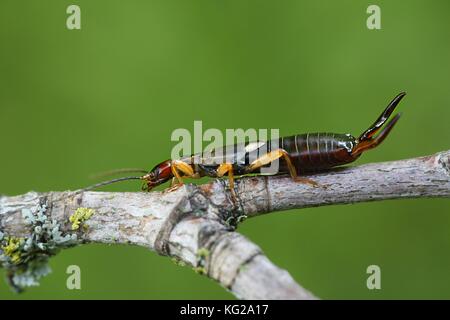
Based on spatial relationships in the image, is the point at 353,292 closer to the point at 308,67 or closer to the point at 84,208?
the point at 308,67

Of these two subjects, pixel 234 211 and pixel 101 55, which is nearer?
pixel 234 211

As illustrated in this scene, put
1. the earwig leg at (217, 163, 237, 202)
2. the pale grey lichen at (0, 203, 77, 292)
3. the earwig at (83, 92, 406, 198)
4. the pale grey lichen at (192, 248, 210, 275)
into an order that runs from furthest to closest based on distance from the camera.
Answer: the earwig at (83, 92, 406, 198)
the earwig leg at (217, 163, 237, 202)
the pale grey lichen at (0, 203, 77, 292)
the pale grey lichen at (192, 248, 210, 275)

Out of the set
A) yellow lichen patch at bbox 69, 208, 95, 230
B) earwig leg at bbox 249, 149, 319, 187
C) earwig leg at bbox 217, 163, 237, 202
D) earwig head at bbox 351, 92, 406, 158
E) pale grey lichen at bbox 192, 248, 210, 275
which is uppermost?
earwig head at bbox 351, 92, 406, 158

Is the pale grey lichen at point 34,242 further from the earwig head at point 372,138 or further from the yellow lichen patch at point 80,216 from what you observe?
the earwig head at point 372,138

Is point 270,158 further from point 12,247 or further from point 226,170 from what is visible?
point 12,247

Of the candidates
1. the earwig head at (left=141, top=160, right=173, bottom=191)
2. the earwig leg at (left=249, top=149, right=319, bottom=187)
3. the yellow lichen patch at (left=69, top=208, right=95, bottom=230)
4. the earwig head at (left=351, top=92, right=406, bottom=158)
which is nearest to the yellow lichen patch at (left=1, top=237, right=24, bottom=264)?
the yellow lichen patch at (left=69, top=208, right=95, bottom=230)

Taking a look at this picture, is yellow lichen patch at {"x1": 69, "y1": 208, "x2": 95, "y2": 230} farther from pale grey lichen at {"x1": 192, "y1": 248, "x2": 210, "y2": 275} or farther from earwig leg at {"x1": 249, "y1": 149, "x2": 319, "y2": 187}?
earwig leg at {"x1": 249, "y1": 149, "x2": 319, "y2": 187}

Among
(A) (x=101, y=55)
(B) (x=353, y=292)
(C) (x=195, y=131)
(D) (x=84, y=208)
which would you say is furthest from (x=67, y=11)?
(B) (x=353, y=292)
